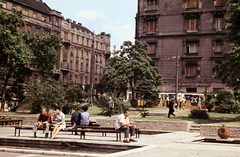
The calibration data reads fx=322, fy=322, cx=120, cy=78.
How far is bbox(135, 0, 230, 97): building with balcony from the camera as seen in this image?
2007 inches

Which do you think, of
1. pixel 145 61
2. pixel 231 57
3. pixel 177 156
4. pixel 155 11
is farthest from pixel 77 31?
pixel 177 156

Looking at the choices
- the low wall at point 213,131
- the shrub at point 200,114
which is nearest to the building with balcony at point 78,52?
the shrub at point 200,114

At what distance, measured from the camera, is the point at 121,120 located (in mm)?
13266

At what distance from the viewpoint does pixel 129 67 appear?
4578 cm

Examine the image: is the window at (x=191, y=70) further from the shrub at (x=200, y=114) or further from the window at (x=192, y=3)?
the shrub at (x=200, y=114)

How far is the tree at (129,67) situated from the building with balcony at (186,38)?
→ 19.1ft

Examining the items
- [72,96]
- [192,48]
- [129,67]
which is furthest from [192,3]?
[72,96]

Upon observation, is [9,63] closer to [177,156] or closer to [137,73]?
[137,73]

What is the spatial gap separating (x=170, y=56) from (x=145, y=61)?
776 centimetres

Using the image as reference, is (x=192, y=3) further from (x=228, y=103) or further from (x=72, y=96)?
(x=72, y=96)

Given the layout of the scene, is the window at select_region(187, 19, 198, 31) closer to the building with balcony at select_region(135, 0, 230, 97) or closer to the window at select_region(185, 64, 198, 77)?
the building with balcony at select_region(135, 0, 230, 97)

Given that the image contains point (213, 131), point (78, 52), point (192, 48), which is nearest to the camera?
point (213, 131)

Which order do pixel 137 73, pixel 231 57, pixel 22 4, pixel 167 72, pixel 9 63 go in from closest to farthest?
pixel 231 57, pixel 9 63, pixel 137 73, pixel 167 72, pixel 22 4

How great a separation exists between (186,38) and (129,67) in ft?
41.5
